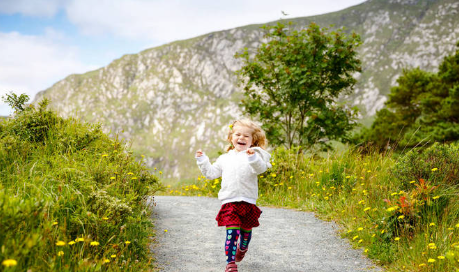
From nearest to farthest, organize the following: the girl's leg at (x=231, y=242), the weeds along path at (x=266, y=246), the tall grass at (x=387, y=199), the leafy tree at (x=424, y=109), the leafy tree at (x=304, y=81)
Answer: the girl's leg at (x=231, y=242), the tall grass at (x=387, y=199), the weeds along path at (x=266, y=246), the leafy tree at (x=304, y=81), the leafy tree at (x=424, y=109)

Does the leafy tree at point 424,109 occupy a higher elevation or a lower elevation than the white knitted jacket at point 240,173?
higher

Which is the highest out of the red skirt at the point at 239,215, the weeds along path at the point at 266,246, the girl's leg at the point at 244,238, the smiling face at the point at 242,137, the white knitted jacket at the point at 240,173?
the smiling face at the point at 242,137

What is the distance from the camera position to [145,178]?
5.64 meters

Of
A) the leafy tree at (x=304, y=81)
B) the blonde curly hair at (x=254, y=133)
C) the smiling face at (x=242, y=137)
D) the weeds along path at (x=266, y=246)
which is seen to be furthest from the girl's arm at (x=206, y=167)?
the leafy tree at (x=304, y=81)

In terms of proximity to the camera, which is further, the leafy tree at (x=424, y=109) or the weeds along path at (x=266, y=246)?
the leafy tree at (x=424, y=109)

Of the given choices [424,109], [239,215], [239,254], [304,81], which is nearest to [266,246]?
[239,254]

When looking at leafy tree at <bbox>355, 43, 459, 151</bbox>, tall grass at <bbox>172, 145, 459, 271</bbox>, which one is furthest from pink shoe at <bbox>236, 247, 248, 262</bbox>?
leafy tree at <bbox>355, 43, 459, 151</bbox>

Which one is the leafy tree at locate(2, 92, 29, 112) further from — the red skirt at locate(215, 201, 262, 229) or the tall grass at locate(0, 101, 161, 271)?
the red skirt at locate(215, 201, 262, 229)

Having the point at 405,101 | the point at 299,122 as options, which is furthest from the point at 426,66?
the point at 299,122

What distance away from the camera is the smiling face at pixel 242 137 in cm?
416

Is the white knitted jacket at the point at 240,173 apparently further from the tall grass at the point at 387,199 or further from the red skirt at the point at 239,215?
the tall grass at the point at 387,199

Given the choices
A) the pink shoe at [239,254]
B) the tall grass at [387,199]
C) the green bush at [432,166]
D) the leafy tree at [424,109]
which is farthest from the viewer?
the leafy tree at [424,109]

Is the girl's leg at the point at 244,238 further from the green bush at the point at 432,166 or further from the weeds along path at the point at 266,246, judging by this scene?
the green bush at the point at 432,166

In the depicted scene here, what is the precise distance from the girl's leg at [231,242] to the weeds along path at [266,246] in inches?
17.6
